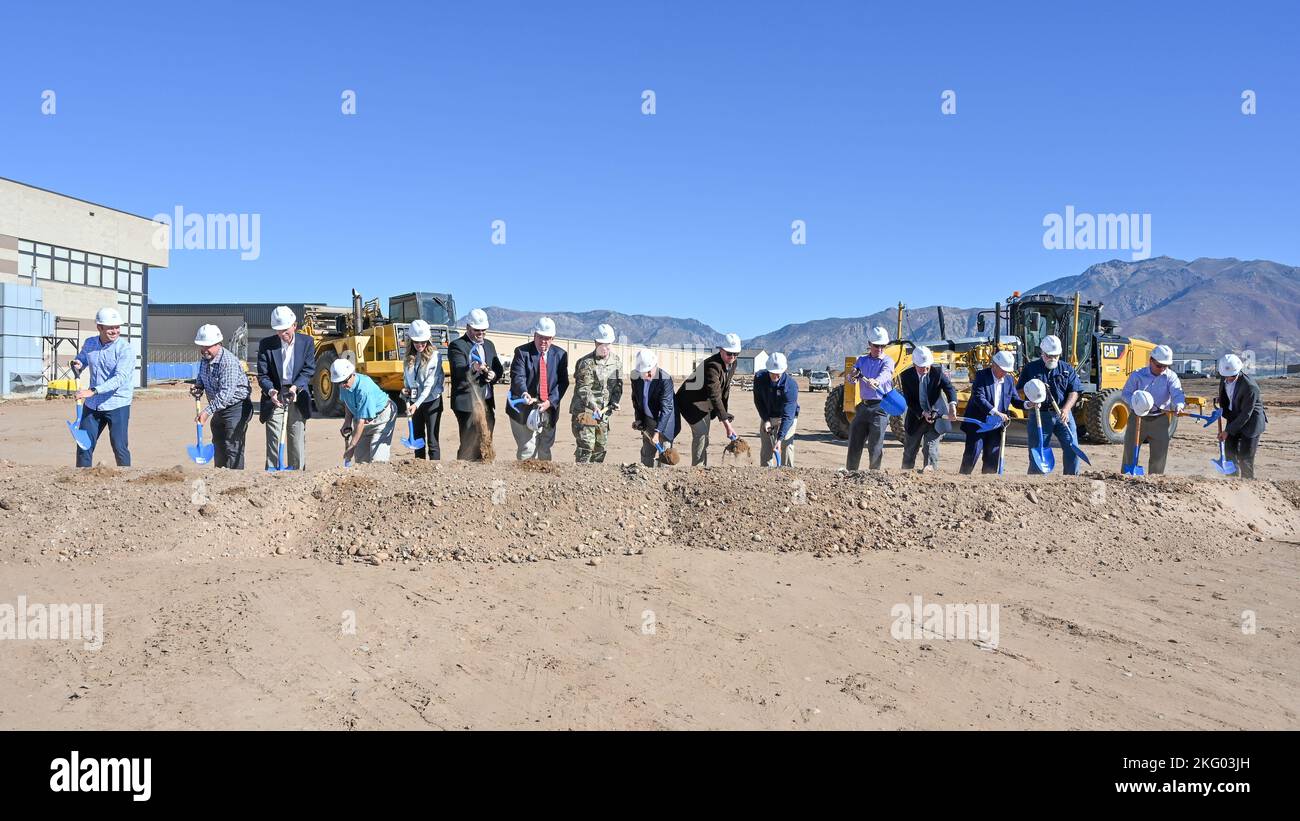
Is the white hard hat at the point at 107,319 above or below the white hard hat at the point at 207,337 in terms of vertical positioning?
above

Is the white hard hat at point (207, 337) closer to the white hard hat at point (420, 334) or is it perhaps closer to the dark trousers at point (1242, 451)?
the white hard hat at point (420, 334)

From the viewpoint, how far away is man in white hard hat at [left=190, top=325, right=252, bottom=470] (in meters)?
8.20

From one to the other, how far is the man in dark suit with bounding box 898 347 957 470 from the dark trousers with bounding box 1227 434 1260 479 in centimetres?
302

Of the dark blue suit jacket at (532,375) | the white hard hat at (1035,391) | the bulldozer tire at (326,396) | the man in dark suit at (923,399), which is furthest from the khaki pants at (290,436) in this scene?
the bulldozer tire at (326,396)

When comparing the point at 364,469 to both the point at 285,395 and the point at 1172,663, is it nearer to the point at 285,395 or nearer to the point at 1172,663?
the point at 285,395

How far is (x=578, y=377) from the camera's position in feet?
28.7

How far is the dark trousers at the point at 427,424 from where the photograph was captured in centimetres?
877

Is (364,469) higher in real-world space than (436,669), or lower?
higher

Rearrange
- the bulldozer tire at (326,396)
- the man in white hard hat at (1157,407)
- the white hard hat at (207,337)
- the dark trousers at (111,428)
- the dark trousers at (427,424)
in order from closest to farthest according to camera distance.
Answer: the dark trousers at (111,428)
the white hard hat at (207,337)
the dark trousers at (427,424)
the man in white hard hat at (1157,407)
the bulldozer tire at (326,396)

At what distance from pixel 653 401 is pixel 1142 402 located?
16.5ft

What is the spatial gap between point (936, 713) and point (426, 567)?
Answer: 3.68m

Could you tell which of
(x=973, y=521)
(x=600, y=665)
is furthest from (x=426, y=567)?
(x=973, y=521)

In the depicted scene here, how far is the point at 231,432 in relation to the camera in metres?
8.31
